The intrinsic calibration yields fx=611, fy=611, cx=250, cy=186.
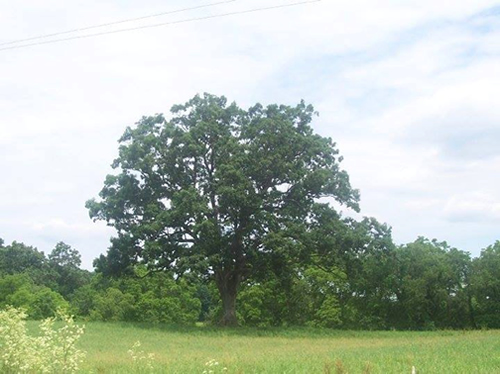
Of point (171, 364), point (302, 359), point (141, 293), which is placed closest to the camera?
point (171, 364)

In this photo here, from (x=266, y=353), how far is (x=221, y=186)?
48.5 feet

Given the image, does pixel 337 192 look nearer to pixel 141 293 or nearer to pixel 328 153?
pixel 328 153

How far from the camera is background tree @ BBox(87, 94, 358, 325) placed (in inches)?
1411

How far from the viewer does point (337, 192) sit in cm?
3762

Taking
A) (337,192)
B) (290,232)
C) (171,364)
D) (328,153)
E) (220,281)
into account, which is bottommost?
(171,364)

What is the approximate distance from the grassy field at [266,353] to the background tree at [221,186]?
4813 mm

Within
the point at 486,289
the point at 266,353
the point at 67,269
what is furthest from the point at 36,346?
the point at 67,269

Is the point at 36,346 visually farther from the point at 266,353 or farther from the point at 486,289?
the point at 486,289

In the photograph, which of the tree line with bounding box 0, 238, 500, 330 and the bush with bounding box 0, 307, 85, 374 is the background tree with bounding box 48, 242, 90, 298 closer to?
the tree line with bounding box 0, 238, 500, 330

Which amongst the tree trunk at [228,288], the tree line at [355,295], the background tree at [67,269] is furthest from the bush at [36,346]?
the background tree at [67,269]

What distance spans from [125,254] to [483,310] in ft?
100

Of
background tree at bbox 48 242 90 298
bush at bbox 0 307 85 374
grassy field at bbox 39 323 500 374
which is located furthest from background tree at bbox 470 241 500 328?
background tree at bbox 48 242 90 298

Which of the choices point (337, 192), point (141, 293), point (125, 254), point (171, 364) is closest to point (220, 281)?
point (125, 254)

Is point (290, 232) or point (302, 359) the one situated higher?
point (290, 232)
